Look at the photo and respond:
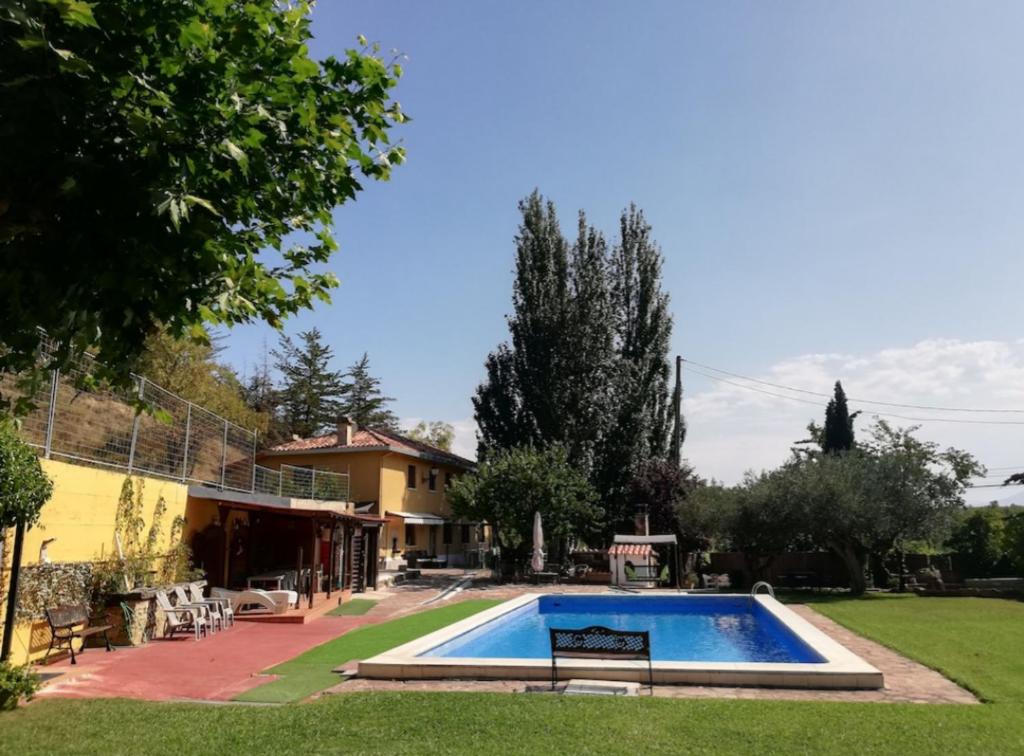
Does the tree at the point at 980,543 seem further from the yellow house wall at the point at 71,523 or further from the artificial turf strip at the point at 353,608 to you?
the yellow house wall at the point at 71,523

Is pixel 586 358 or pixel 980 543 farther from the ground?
pixel 586 358

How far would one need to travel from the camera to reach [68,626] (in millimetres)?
10453

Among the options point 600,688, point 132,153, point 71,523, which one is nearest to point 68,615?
point 71,523

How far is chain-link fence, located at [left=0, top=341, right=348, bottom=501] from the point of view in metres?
10.6

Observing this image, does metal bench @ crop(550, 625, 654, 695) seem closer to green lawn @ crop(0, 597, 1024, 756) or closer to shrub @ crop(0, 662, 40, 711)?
green lawn @ crop(0, 597, 1024, 756)

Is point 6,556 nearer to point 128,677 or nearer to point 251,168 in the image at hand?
point 128,677

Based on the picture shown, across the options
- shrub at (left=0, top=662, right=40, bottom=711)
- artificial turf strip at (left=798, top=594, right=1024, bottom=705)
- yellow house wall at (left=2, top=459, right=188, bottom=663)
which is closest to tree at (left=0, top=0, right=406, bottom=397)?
shrub at (left=0, top=662, right=40, bottom=711)

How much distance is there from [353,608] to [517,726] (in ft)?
43.4

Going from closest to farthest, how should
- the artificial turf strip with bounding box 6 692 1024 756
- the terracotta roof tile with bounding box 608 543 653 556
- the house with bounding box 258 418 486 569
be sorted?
the artificial turf strip with bounding box 6 692 1024 756
the terracotta roof tile with bounding box 608 543 653 556
the house with bounding box 258 418 486 569

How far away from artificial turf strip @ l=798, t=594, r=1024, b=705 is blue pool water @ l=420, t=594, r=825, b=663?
1.52 metres

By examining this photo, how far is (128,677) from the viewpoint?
32.1 ft

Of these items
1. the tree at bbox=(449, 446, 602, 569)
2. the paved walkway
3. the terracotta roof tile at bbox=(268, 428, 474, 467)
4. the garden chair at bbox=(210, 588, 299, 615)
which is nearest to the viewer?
the paved walkway

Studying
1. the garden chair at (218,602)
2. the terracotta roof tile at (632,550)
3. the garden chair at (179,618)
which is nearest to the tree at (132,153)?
the garden chair at (179,618)

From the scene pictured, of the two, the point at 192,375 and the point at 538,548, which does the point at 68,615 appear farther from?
the point at 192,375
